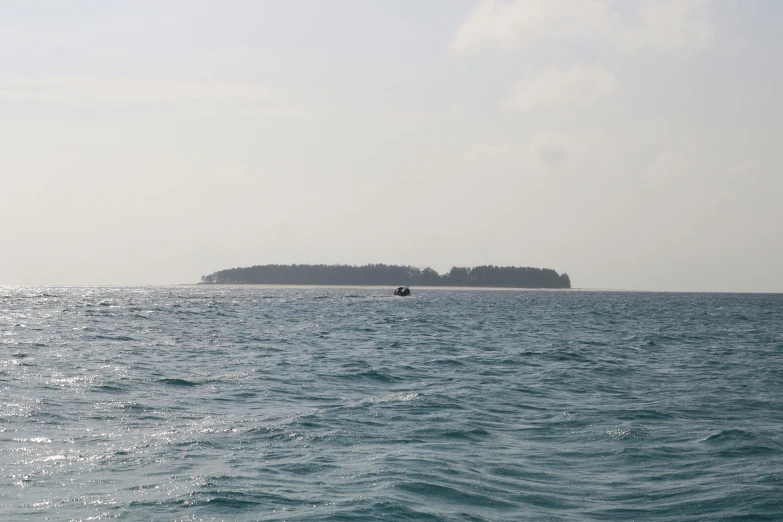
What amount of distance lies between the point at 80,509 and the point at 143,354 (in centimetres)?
2586

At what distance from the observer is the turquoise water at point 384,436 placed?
13.4 meters

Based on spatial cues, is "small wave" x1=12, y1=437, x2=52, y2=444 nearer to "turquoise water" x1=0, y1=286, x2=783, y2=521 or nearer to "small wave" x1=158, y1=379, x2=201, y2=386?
"turquoise water" x1=0, y1=286, x2=783, y2=521

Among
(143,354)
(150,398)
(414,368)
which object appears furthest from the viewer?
(143,354)

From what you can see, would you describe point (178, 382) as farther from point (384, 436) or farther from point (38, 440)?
point (384, 436)

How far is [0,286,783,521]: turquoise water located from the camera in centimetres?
1335

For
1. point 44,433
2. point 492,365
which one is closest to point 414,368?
point 492,365

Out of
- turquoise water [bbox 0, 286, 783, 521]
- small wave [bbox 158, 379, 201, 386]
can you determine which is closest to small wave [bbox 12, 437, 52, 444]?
turquoise water [bbox 0, 286, 783, 521]

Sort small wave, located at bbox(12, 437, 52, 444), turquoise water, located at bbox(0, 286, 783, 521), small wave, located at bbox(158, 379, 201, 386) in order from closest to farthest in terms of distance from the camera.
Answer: turquoise water, located at bbox(0, 286, 783, 521) → small wave, located at bbox(12, 437, 52, 444) → small wave, located at bbox(158, 379, 201, 386)

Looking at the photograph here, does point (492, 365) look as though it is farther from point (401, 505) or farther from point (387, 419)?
point (401, 505)

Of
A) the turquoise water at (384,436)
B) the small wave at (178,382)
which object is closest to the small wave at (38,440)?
the turquoise water at (384,436)

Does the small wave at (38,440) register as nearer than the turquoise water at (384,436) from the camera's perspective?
No

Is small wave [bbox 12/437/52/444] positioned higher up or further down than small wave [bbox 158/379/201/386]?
further down

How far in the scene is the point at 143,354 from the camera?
37.6 m

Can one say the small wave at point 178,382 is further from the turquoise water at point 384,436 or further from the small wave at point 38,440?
the small wave at point 38,440
